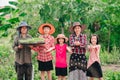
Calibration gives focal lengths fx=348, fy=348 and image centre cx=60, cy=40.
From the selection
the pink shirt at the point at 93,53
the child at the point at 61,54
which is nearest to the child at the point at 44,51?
the child at the point at 61,54

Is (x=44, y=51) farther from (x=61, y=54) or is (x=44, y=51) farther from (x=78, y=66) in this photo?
(x=78, y=66)

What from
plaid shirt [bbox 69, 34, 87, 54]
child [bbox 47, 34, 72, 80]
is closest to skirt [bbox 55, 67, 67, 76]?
child [bbox 47, 34, 72, 80]

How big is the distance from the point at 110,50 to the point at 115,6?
1.64 m

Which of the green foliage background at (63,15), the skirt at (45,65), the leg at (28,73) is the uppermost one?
the green foliage background at (63,15)

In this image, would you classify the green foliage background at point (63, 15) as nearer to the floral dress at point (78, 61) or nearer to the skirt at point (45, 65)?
the skirt at point (45, 65)

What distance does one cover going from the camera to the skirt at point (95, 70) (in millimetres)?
7227

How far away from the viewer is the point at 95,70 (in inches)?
286

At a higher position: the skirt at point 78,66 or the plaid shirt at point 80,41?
the plaid shirt at point 80,41

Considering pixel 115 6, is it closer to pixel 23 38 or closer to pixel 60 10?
pixel 60 10

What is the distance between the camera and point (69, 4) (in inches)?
430

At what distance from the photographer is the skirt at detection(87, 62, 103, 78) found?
23.7 feet

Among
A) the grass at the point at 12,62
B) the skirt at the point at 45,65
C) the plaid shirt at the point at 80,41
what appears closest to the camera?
the plaid shirt at the point at 80,41

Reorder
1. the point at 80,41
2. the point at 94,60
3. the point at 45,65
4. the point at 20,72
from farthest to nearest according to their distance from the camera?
the point at 45,65 → the point at 94,60 → the point at 20,72 → the point at 80,41

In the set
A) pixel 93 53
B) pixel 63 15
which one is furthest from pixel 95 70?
pixel 63 15
